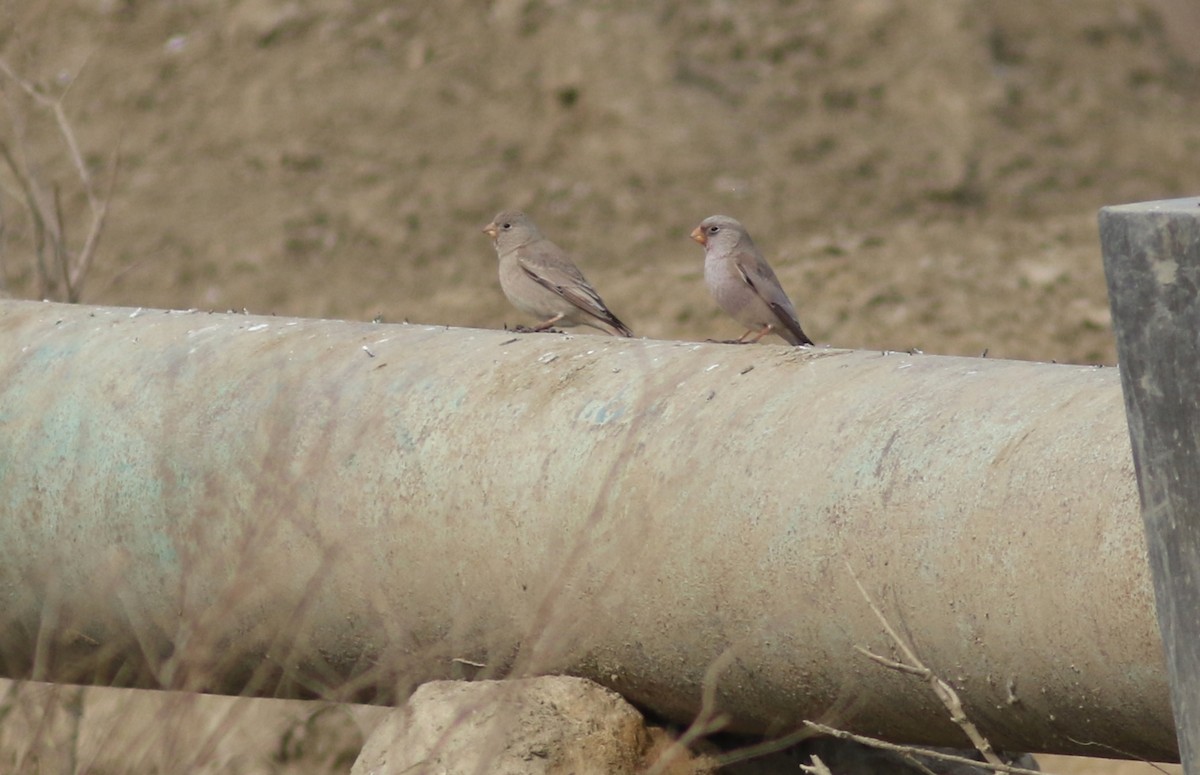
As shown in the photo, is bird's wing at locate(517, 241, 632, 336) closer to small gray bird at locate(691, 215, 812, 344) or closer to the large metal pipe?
small gray bird at locate(691, 215, 812, 344)

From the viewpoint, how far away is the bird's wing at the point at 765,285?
19.9 ft

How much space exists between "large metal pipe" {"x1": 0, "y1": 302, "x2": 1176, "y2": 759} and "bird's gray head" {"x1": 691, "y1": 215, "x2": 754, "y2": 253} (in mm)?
2236

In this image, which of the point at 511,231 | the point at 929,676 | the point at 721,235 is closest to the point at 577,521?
the point at 929,676

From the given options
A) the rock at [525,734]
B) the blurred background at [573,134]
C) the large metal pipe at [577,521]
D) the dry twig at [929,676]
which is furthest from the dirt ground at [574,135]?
the dry twig at [929,676]

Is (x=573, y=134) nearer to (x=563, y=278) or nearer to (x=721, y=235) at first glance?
(x=563, y=278)

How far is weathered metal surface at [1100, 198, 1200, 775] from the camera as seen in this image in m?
2.45

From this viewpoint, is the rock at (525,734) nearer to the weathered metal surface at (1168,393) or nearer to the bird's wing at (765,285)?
the weathered metal surface at (1168,393)

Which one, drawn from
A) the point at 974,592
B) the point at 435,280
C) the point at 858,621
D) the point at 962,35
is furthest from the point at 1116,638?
the point at 962,35

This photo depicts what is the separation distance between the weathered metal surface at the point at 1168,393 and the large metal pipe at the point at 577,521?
0.23 metres

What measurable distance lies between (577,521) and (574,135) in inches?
412

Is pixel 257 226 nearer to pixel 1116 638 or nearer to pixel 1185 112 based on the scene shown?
pixel 1185 112

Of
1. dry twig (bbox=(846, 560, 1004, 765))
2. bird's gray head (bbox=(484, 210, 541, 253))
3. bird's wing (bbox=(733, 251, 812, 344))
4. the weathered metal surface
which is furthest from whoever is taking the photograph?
bird's gray head (bbox=(484, 210, 541, 253))

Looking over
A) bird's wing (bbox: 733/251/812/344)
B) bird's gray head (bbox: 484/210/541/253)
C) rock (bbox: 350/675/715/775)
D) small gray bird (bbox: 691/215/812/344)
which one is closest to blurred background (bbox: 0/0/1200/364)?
bird's gray head (bbox: 484/210/541/253)

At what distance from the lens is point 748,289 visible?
6094 mm
